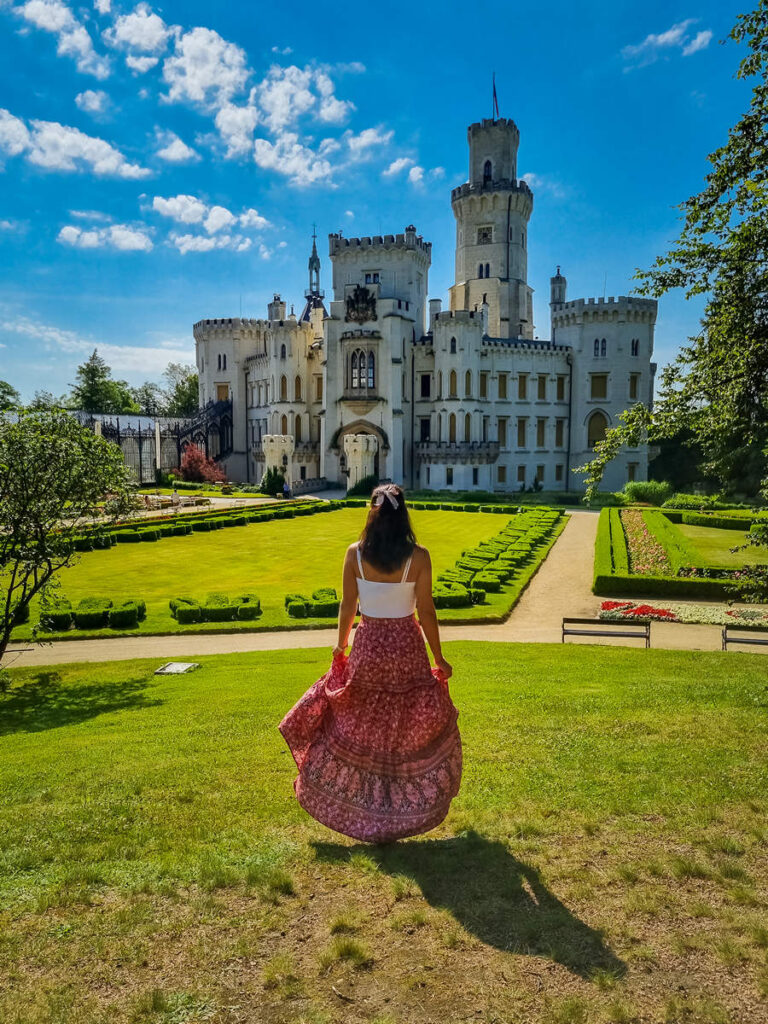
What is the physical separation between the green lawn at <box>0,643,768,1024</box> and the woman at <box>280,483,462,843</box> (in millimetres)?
369

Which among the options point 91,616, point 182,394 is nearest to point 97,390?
point 182,394

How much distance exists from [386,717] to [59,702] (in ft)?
26.9

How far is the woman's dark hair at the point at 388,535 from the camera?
4.98m

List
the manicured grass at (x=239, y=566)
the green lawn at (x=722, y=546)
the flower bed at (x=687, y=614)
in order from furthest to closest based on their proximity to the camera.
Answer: the green lawn at (x=722, y=546), the manicured grass at (x=239, y=566), the flower bed at (x=687, y=614)

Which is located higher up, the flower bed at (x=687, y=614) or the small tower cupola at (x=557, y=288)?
the small tower cupola at (x=557, y=288)

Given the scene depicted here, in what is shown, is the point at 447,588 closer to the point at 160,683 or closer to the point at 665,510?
the point at 160,683

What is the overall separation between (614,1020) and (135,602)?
15724 millimetres

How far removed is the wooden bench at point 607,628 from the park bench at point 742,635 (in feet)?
5.24

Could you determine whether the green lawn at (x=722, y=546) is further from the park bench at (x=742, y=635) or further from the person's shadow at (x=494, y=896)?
the person's shadow at (x=494, y=896)

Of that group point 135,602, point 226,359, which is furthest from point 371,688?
point 226,359

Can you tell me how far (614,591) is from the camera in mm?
19984

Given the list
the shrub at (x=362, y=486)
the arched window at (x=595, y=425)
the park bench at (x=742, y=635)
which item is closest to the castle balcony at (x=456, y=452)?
the shrub at (x=362, y=486)

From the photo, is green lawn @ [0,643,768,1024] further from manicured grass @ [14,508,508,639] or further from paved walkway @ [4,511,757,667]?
manicured grass @ [14,508,508,639]

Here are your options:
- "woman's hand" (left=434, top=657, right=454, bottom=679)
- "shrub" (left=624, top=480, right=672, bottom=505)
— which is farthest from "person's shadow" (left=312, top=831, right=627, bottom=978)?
"shrub" (left=624, top=480, right=672, bottom=505)
